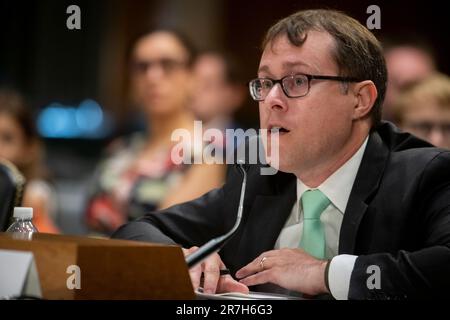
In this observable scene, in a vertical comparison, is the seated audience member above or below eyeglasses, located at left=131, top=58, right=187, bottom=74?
below

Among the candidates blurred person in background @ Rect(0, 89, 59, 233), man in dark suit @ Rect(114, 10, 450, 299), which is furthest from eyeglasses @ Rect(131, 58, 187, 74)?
man in dark suit @ Rect(114, 10, 450, 299)

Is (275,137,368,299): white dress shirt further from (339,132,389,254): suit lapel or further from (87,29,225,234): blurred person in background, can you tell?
(87,29,225,234): blurred person in background

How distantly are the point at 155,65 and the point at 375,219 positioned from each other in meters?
1.67

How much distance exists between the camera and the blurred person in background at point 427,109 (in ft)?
8.94

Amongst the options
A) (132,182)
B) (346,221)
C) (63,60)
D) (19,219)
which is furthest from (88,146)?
(346,221)

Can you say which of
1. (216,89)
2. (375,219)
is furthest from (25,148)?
(375,219)

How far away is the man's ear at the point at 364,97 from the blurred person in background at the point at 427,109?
754 mm

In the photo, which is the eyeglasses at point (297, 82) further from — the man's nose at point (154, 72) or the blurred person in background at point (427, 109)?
the man's nose at point (154, 72)

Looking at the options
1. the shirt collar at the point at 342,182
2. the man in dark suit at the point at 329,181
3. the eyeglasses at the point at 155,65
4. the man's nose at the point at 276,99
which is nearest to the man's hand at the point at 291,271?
the man in dark suit at the point at 329,181

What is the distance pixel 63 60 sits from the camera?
5148 millimetres

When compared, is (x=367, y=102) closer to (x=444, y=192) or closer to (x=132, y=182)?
(x=444, y=192)

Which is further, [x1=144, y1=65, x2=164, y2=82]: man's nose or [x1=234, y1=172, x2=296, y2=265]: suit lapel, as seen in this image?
[x1=144, y1=65, x2=164, y2=82]: man's nose

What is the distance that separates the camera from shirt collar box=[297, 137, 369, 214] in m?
1.88

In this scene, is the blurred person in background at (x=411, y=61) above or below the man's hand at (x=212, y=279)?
above
